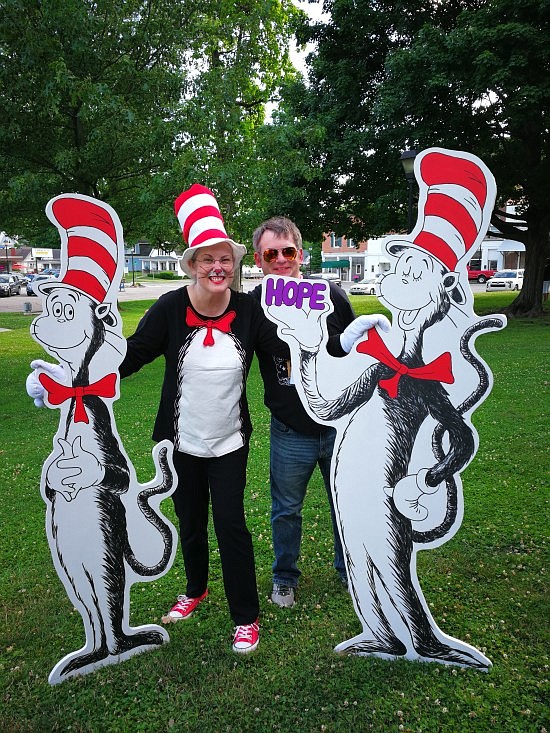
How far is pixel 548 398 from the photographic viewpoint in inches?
295

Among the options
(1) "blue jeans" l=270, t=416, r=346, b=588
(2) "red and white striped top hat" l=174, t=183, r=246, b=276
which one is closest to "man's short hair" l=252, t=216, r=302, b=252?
(2) "red and white striped top hat" l=174, t=183, r=246, b=276

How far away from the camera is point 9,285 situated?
3356 cm

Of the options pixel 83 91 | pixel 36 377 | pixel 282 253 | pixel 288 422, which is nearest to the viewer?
pixel 36 377

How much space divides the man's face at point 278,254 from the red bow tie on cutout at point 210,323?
13.0 inches

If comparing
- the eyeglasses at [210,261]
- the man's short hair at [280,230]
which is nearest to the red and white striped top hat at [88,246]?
the eyeglasses at [210,261]

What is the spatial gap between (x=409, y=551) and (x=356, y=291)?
95.1 feet

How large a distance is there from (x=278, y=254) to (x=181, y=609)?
2056 millimetres

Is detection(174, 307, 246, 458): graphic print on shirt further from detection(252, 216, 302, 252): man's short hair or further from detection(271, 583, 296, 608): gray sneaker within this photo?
detection(271, 583, 296, 608): gray sneaker

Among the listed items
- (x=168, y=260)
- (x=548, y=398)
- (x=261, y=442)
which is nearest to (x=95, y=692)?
(x=261, y=442)

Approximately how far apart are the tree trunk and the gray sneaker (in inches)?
598

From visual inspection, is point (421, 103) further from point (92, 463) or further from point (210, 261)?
point (92, 463)

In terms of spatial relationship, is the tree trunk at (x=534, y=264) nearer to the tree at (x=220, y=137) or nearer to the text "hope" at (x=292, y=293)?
the tree at (x=220, y=137)

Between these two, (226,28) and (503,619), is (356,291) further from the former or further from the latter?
(503,619)

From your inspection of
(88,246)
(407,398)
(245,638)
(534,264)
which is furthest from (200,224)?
(534,264)
